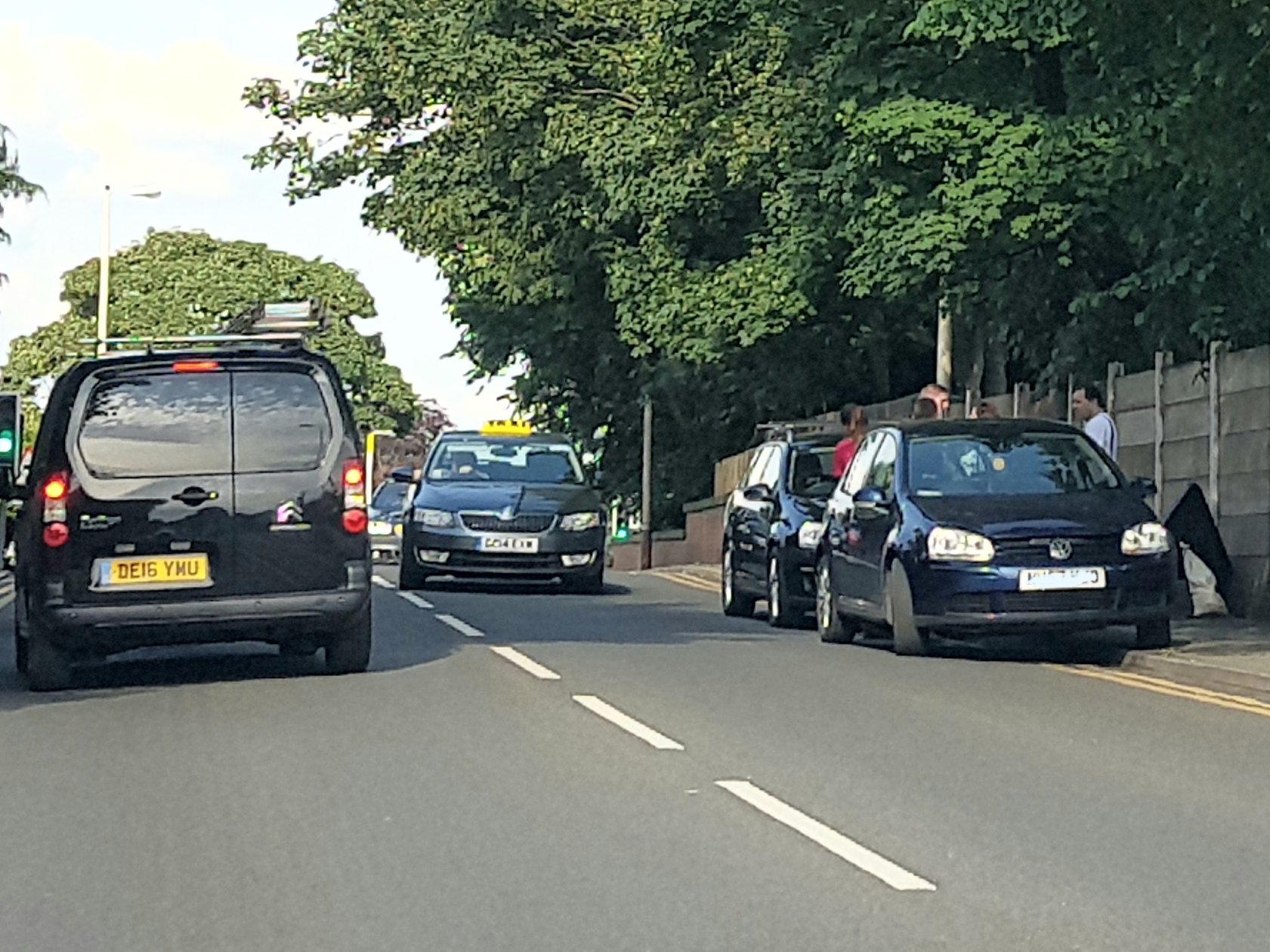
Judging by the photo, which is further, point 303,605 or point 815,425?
point 815,425

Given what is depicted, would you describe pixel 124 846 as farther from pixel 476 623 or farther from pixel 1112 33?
pixel 476 623

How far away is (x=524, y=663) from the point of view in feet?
56.0

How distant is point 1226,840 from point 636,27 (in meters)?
30.3

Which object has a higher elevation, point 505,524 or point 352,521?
point 352,521

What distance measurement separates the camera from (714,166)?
36062 millimetres

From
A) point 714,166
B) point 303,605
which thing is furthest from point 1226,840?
point 714,166

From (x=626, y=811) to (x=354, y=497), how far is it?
219 inches

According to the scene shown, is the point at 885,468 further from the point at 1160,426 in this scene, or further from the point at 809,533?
the point at 1160,426

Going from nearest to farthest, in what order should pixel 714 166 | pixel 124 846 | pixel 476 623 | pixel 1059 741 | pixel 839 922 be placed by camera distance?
pixel 839 922, pixel 124 846, pixel 1059 741, pixel 476 623, pixel 714 166

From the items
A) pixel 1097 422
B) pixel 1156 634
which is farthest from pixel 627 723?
pixel 1097 422

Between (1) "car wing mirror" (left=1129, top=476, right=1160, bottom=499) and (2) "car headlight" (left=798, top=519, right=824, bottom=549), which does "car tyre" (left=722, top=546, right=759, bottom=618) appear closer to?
(2) "car headlight" (left=798, top=519, right=824, bottom=549)

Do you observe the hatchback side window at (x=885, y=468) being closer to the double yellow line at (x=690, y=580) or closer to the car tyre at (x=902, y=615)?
the car tyre at (x=902, y=615)

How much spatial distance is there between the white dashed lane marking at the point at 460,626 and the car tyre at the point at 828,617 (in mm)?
2595

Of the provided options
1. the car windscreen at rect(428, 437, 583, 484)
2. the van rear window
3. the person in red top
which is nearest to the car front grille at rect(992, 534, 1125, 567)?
the van rear window
